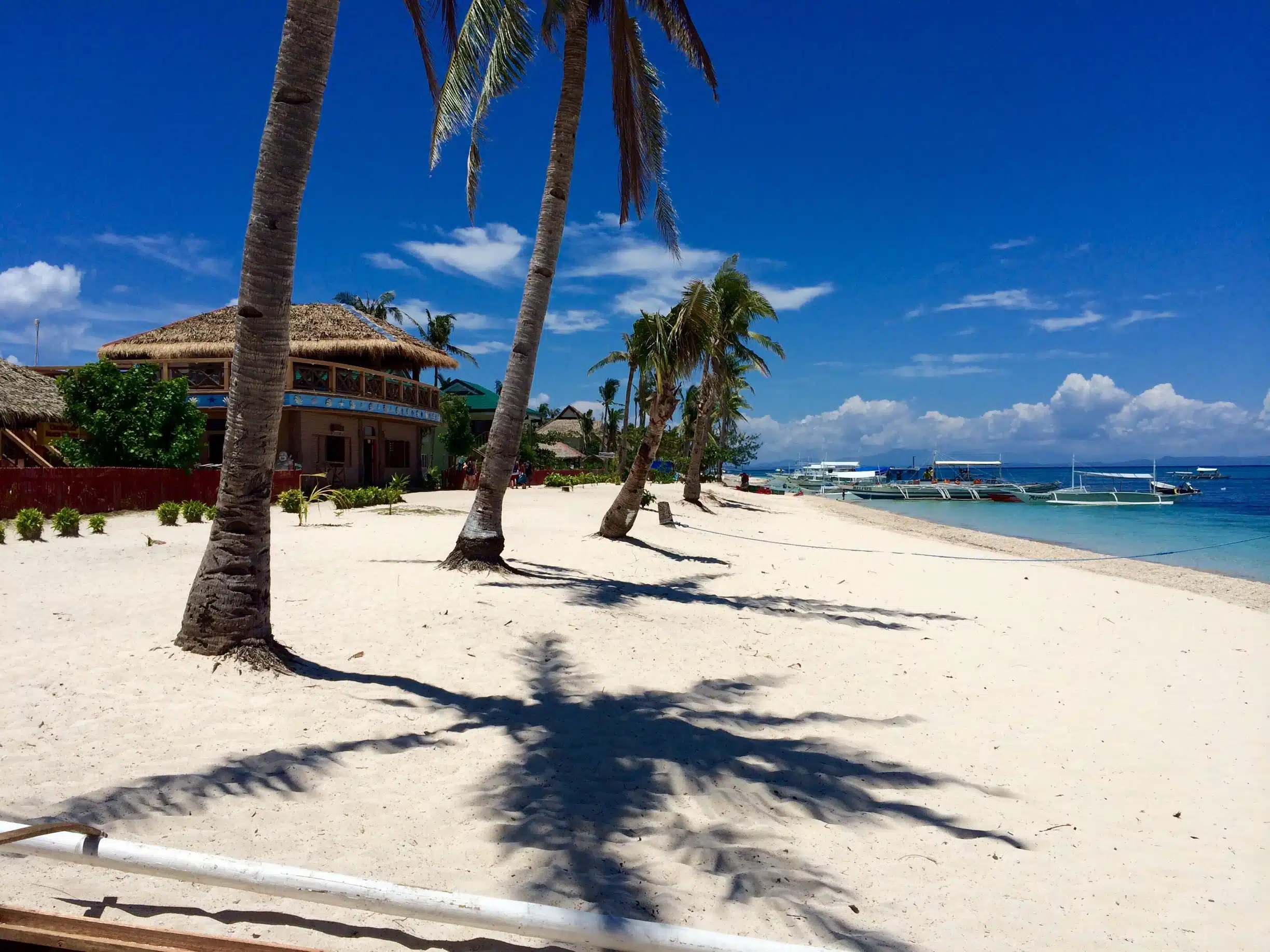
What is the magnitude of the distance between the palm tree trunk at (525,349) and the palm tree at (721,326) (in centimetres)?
472

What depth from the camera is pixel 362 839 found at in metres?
3.49

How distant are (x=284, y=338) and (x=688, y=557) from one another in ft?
30.3

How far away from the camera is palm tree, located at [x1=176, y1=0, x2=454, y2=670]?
210 inches

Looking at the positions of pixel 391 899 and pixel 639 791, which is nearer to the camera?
pixel 391 899

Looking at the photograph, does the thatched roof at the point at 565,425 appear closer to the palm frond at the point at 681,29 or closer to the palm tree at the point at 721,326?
the palm tree at the point at 721,326

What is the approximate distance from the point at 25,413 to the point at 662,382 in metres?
19.7

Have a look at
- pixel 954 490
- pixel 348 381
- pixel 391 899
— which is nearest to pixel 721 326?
pixel 348 381

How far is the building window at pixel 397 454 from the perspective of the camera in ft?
97.6

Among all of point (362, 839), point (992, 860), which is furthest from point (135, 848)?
point (992, 860)

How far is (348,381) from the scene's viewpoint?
25906 millimetres

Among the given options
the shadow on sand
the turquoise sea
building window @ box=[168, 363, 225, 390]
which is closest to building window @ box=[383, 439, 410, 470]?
building window @ box=[168, 363, 225, 390]

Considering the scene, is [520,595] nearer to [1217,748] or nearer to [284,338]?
[284,338]

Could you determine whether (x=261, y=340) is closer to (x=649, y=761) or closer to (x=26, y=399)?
(x=649, y=761)

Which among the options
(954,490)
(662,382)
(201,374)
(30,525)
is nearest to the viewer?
(30,525)
